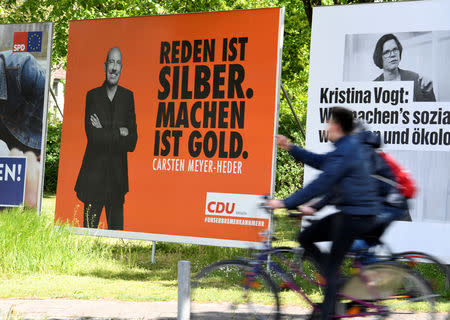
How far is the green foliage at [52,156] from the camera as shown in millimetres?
27273

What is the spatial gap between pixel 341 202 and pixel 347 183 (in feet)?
0.49

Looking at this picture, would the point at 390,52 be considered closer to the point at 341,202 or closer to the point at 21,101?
the point at 341,202

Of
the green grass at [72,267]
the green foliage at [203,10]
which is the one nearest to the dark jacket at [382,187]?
the green grass at [72,267]

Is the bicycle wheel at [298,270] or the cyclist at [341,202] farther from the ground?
the cyclist at [341,202]

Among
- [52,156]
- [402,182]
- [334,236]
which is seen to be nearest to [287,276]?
[334,236]

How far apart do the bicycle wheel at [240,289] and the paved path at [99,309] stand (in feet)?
1.07

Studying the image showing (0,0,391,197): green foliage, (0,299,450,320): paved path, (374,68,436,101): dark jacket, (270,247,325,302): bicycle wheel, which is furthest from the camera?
(0,0,391,197): green foliage

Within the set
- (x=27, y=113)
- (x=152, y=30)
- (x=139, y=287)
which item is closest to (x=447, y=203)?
(x=139, y=287)

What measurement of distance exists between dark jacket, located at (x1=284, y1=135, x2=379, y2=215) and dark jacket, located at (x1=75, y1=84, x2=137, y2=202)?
6.24 meters

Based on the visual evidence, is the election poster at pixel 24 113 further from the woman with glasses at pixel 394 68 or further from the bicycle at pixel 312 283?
the bicycle at pixel 312 283

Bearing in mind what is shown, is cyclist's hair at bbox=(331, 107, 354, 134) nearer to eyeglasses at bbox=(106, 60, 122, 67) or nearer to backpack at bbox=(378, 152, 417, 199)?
backpack at bbox=(378, 152, 417, 199)

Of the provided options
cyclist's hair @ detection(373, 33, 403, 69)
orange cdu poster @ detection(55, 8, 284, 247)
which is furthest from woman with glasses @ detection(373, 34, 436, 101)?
orange cdu poster @ detection(55, 8, 284, 247)

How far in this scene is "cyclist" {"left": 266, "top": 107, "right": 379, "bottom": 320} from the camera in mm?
4988

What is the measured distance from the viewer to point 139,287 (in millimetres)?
8883
